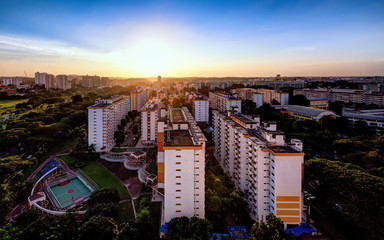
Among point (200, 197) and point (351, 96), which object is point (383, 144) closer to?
point (200, 197)

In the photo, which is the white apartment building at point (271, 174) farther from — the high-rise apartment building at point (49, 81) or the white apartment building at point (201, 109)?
the high-rise apartment building at point (49, 81)

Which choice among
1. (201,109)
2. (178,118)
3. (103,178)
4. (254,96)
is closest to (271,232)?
(178,118)

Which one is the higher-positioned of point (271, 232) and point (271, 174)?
point (271, 174)

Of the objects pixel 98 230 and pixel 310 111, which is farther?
pixel 310 111

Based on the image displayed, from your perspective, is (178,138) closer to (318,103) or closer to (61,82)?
(318,103)

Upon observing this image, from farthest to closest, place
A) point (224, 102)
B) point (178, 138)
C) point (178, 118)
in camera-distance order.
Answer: point (224, 102) < point (178, 118) < point (178, 138)

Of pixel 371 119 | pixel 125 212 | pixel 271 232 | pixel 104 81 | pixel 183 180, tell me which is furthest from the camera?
pixel 104 81

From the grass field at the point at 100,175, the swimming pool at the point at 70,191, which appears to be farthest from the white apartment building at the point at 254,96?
the swimming pool at the point at 70,191
